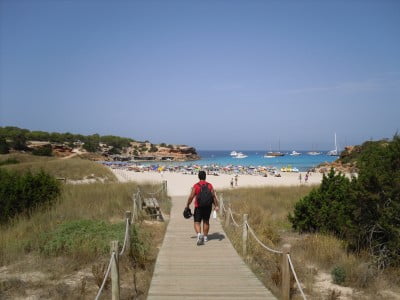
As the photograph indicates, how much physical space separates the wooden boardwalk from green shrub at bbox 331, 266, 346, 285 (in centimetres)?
193

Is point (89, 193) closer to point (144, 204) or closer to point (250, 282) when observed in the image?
point (144, 204)

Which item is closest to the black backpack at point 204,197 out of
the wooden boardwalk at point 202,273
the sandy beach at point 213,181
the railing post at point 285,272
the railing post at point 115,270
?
the wooden boardwalk at point 202,273

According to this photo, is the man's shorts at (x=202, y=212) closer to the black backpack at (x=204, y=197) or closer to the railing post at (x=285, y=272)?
the black backpack at (x=204, y=197)

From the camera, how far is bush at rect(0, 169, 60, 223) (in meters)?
12.5

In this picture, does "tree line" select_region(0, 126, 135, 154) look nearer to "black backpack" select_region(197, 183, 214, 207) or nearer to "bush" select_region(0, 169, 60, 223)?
"bush" select_region(0, 169, 60, 223)

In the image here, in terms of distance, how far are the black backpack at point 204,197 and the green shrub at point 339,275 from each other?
3.17m

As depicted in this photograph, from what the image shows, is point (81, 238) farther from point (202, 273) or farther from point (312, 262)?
point (312, 262)

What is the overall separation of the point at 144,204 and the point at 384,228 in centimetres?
916

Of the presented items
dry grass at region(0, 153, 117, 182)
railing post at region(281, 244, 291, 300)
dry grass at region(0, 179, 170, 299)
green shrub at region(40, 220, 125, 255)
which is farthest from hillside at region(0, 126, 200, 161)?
railing post at region(281, 244, 291, 300)

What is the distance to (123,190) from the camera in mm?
17219

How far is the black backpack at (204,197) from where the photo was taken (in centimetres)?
880

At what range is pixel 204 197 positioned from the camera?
8.83 m

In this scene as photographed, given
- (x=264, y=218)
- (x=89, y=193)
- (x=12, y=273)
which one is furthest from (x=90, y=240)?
(x=89, y=193)

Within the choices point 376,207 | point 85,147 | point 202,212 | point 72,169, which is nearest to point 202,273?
point 202,212
